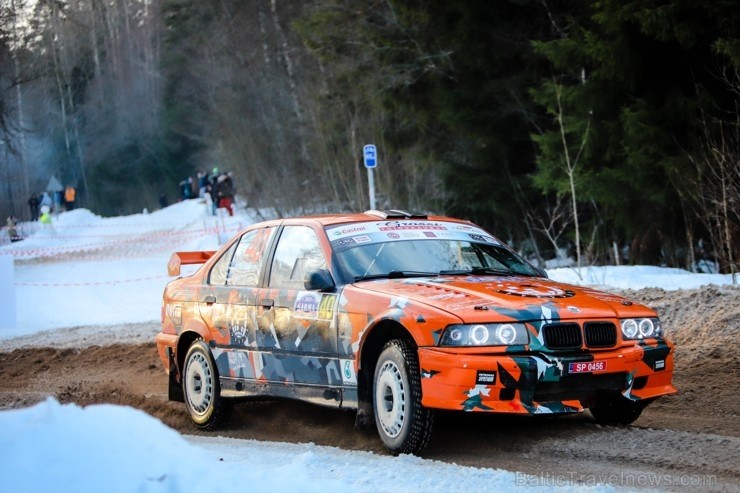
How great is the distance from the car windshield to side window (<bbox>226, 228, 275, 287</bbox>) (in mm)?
996

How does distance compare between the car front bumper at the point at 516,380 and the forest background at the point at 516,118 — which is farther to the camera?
the forest background at the point at 516,118

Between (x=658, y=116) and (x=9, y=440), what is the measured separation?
49.0 feet

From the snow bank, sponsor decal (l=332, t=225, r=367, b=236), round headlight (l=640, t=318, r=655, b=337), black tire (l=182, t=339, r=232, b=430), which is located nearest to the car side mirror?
sponsor decal (l=332, t=225, r=367, b=236)

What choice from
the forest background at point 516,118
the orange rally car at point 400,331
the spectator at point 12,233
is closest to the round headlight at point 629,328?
the orange rally car at point 400,331

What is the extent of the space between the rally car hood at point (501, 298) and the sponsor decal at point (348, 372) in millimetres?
518

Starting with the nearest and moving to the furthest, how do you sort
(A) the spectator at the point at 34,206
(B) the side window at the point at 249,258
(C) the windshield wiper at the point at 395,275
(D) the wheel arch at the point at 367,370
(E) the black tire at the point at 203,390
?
(D) the wheel arch at the point at 367,370
(C) the windshield wiper at the point at 395,275
(B) the side window at the point at 249,258
(E) the black tire at the point at 203,390
(A) the spectator at the point at 34,206

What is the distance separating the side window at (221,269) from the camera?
839 cm

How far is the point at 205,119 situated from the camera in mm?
68188

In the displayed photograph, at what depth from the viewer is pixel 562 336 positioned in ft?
19.8

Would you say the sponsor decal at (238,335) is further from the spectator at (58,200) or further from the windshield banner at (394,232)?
the spectator at (58,200)

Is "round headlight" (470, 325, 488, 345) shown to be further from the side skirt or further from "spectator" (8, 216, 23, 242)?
"spectator" (8, 216, 23, 242)

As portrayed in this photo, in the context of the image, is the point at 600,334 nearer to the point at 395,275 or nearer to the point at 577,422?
the point at 577,422

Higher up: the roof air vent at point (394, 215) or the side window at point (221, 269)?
the roof air vent at point (394, 215)

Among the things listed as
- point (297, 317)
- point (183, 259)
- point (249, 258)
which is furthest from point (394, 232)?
point (183, 259)
